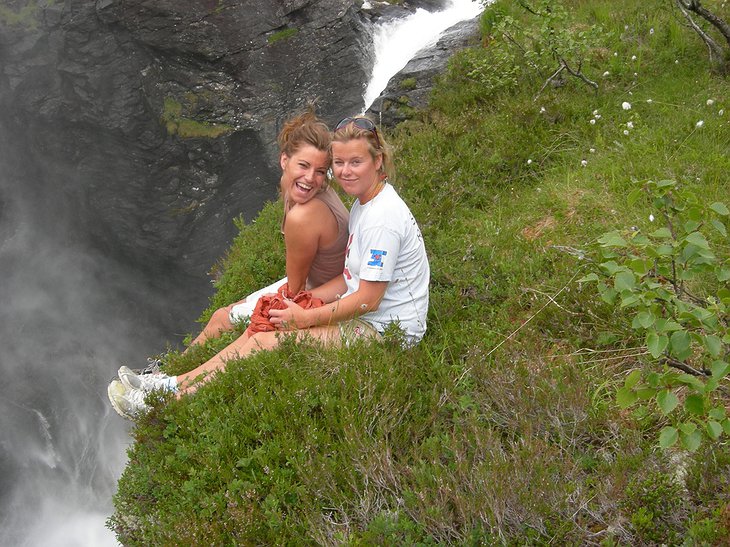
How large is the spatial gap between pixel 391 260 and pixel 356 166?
67 cm

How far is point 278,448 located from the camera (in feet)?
12.6

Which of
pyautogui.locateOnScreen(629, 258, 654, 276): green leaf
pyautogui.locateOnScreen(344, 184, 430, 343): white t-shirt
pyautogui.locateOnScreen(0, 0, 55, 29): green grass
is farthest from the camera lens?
pyautogui.locateOnScreen(0, 0, 55, 29): green grass

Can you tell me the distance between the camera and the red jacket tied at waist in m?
4.70

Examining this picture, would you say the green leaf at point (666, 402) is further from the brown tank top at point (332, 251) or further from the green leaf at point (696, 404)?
the brown tank top at point (332, 251)

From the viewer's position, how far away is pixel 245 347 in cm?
475

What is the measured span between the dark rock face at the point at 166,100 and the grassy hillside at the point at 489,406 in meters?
8.87

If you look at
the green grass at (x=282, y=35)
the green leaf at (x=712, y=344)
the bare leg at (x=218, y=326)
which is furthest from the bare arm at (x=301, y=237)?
the green grass at (x=282, y=35)

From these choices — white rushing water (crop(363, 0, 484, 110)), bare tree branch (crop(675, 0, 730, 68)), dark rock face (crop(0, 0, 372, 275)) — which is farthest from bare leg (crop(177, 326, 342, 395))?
white rushing water (crop(363, 0, 484, 110))

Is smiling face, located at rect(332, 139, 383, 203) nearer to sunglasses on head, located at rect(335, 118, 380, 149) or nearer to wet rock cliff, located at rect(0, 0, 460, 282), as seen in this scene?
sunglasses on head, located at rect(335, 118, 380, 149)

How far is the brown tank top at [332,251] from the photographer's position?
15.5ft

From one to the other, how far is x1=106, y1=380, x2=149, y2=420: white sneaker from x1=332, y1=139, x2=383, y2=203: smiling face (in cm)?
216

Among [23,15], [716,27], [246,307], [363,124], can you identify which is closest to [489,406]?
[363,124]

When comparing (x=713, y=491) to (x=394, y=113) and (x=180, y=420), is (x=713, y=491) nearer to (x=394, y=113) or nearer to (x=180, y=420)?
(x=180, y=420)

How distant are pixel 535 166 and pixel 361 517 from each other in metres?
4.96
